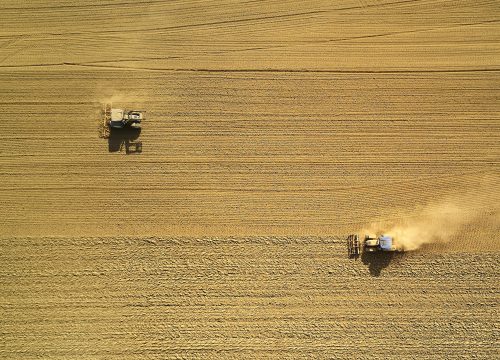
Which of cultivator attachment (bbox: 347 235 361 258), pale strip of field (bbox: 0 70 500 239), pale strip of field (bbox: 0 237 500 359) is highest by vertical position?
pale strip of field (bbox: 0 70 500 239)

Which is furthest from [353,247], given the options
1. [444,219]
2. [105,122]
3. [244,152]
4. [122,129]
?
[105,122]

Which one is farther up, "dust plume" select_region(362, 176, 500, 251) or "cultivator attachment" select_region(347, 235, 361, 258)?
"dust plume" select_region(362, 176, 500, 251)

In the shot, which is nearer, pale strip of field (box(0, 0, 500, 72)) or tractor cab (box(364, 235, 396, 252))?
tractor cab (box(364, 235, 396, 252))

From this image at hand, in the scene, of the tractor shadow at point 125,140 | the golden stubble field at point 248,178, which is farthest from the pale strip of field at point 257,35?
the tractor shadow at point 125,140

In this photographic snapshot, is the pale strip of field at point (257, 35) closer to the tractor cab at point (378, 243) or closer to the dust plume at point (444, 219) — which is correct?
the dust plume at point (444, 219)

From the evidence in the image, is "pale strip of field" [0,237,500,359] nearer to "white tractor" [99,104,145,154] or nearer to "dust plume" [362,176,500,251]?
"dust plume" [362,176,500,251]

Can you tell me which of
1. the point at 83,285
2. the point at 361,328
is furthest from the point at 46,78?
the point at 361,328

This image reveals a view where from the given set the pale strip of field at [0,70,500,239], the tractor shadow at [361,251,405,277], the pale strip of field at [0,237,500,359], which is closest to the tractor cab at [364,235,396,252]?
the tractor shadow at [361,251,405,277]

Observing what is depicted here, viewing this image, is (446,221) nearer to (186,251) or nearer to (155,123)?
(186,251)
